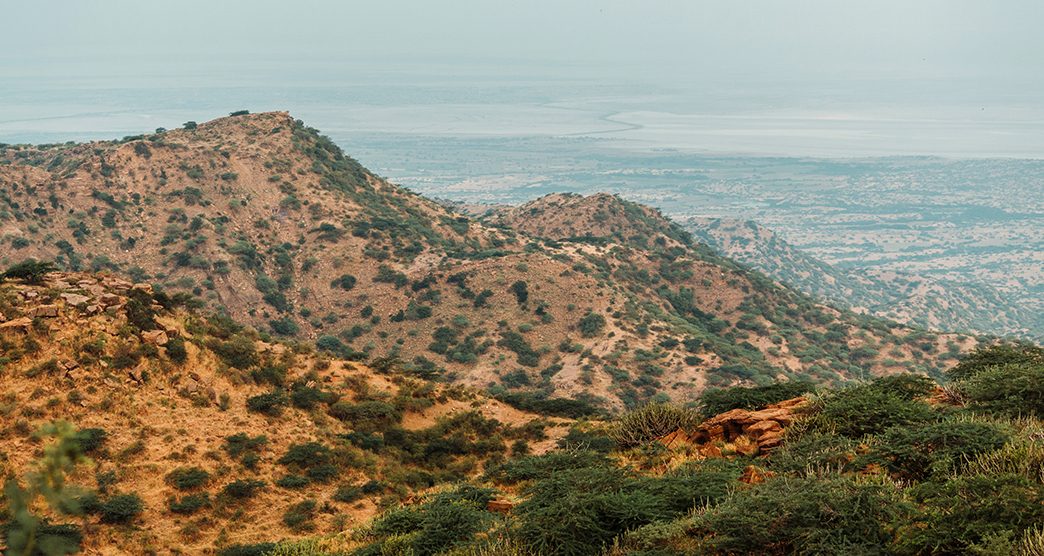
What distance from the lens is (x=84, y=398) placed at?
27281 mm

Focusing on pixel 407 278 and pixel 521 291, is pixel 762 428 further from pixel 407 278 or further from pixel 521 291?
pixel 407 278

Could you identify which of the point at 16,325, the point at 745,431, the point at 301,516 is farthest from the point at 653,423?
the point at 16,325

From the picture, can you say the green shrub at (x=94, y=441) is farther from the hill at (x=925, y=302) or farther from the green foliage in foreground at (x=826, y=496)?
the hill at (x=925, y=302)

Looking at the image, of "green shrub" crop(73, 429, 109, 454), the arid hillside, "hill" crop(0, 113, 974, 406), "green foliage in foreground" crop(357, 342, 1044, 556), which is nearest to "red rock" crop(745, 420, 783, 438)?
"green foliage in foreground" crop(357, 342, 1044, 556)

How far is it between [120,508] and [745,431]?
766 inches

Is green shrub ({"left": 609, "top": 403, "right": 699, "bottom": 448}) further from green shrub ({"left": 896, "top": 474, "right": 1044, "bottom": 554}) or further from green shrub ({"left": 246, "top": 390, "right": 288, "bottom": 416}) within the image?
green shrub ({"left": 246, "top": 390, "right": 288, "bottom": 416})

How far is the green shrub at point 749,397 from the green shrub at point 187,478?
715 inches

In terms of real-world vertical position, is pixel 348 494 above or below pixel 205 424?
below

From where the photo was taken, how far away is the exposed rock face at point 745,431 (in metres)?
19.0

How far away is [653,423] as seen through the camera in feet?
81.6

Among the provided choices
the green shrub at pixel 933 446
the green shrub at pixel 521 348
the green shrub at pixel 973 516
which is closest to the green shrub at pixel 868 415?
the green shrub at pixel 933 446

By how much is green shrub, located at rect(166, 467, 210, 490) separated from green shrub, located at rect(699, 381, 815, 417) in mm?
18163

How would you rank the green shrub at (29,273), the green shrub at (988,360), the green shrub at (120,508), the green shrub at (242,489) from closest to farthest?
the green shrub at (120,508) < the green shrub at (988,360) < the green shrub at (242,489) < the green shrub at (29,273)

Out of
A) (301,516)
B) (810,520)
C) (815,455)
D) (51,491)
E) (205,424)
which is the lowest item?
(301,516)
